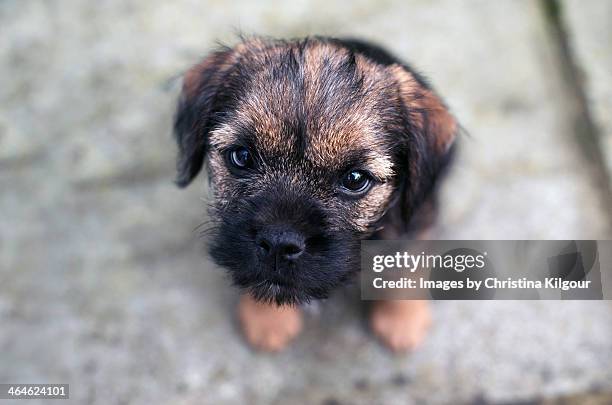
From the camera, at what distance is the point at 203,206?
2961 millimetres

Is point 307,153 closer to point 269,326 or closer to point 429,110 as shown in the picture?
point 429,110

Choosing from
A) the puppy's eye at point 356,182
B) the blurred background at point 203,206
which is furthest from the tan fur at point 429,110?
the blurred background at point 203,206

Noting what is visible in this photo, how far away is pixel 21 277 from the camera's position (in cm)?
283

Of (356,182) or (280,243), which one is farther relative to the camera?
(356,182)

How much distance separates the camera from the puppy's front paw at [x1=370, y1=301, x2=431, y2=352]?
270 cm

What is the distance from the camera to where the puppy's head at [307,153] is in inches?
77.5


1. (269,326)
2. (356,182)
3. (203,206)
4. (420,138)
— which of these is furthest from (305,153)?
(203,206)

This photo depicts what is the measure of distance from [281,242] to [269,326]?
2.88 feet

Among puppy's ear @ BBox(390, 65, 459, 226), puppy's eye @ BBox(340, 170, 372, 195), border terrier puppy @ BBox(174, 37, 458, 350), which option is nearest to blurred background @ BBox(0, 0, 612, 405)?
border terrier puppy @ BBox(174, 37, 458, 350)

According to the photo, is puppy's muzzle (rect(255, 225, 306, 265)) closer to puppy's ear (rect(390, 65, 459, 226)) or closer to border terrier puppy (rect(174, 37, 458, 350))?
border terrier puppy (rect(174, 37, 458, 350))

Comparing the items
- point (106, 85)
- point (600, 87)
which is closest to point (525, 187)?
point (600, 87)

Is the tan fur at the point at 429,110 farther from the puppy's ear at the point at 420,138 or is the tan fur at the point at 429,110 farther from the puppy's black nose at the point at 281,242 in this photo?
the puppy's black nose at the point at 281,242

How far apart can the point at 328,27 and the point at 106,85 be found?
1217 millimetres

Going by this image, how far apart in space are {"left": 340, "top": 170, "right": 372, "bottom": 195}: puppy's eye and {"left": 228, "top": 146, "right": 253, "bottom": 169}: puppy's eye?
317mm
